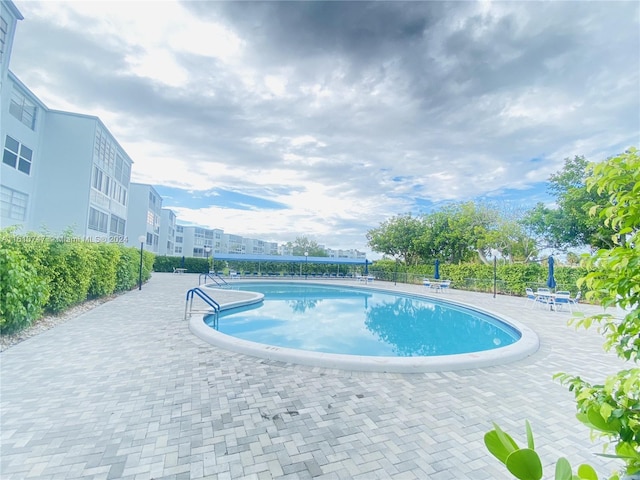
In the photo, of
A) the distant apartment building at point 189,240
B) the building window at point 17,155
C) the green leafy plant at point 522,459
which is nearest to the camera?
the green leafy plant at point 522,459

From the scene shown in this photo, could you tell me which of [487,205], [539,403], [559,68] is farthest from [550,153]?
[539,403]

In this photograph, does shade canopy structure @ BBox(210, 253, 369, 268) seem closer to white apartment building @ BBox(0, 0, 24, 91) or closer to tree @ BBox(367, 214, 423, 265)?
tree @ BBox(367, 214, 423, 265)

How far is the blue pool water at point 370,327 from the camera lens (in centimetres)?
804

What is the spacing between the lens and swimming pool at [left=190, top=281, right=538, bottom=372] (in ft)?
16.4

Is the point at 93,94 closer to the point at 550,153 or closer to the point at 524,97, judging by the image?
the point at 524,97

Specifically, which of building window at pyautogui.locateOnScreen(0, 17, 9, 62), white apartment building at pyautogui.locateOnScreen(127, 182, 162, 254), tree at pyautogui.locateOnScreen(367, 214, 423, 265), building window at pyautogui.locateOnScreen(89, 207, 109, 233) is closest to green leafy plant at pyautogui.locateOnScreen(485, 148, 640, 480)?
building window at pyautogui.locateOnScreen(0, 17, 9, 62)

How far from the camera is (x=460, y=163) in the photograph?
19.3m

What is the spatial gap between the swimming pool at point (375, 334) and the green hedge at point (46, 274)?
3621 millimetres

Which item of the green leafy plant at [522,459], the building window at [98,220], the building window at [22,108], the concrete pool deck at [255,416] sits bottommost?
the concrete pool deck at [255,416]

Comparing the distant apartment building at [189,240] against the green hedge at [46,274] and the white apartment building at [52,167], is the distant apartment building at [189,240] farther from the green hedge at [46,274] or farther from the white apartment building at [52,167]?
the green hedge at [46,274]

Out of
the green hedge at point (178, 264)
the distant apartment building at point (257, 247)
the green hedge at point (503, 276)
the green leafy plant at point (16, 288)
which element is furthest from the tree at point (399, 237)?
the distant apartment building at point (257, 247)

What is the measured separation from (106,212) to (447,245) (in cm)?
2960

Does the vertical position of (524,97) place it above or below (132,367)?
above

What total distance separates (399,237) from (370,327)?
75.1ft
